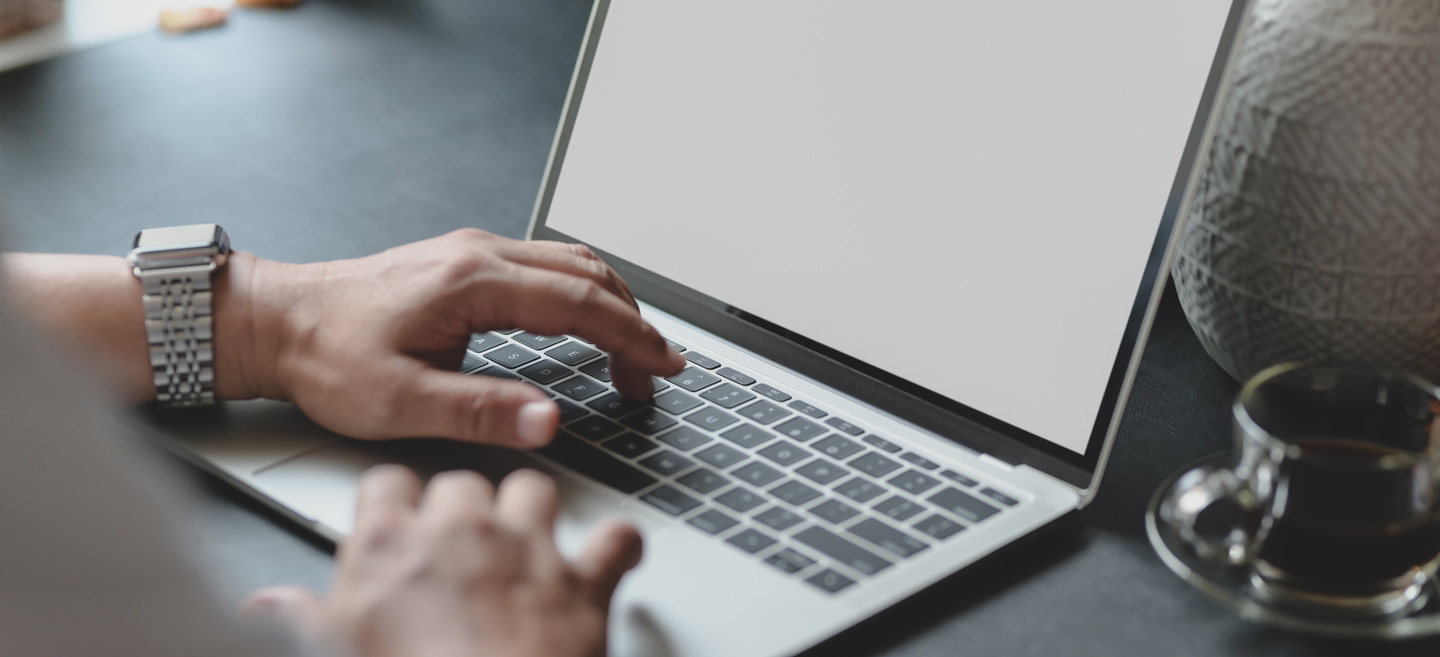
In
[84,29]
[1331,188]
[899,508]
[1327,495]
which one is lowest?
[84,29]

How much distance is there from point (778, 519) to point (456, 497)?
0.53ft

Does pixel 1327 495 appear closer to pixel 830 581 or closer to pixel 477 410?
pixel 830 581

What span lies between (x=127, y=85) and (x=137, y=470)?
1.12 meters

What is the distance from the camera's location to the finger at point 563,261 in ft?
2.34

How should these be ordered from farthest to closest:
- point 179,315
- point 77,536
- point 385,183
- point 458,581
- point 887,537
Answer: point 385,183, point 179,315, point 887,537, point 458,581, point 77,536

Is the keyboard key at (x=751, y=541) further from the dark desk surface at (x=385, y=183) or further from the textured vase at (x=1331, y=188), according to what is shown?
the textured vase at (x=1331, y=188)

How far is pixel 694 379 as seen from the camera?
73 centimetres

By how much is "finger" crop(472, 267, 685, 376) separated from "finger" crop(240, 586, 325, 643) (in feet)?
0.67

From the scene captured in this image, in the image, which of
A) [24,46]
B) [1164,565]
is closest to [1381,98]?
[1164,565]

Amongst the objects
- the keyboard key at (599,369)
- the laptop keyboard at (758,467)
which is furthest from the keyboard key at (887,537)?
the keyboard key at (599,369)

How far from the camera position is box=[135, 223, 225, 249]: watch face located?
0.69 m

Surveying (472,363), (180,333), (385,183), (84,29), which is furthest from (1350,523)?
(84,29)

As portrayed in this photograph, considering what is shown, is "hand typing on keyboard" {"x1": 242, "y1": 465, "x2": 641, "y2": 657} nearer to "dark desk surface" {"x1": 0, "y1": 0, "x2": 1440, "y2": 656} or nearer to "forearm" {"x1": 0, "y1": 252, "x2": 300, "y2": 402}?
"dark desk surface" {"x1": 0, "y1": 0, "x2": 1440, "y2": 656}

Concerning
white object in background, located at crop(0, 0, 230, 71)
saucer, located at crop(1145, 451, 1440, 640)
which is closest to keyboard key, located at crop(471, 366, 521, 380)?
saucer, located at crop(1145, 451, 1440, 640)
